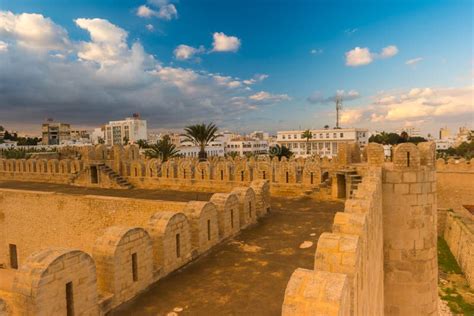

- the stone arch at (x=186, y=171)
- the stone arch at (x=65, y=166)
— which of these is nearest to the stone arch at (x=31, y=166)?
the stone arch at (x=65, y=166)

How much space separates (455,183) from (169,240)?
31227 millimetres

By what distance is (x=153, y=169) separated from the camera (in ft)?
58.7

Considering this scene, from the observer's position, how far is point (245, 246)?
23.0ft

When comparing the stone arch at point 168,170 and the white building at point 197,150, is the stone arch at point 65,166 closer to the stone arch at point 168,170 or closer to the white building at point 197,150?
the stone arch at point 168,170

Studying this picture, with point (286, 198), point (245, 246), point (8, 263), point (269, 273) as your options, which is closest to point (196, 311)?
point (269, 273)

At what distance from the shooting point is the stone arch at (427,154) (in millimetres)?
9461

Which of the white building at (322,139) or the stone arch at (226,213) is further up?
the white building at (322,139)

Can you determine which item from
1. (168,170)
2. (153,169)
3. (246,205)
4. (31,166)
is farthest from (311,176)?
(31,166)

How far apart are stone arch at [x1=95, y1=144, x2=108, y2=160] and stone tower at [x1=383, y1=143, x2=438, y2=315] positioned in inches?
627

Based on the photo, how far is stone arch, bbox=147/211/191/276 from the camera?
5.47 metres

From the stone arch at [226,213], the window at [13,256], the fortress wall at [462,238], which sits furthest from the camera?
the fortress wall at [462,238]

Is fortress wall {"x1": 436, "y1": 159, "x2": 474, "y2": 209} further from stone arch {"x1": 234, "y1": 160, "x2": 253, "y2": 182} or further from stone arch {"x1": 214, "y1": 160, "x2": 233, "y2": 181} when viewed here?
stone arch {"x1": 214, "y1": 160, "x2": 233, "y2": 181}

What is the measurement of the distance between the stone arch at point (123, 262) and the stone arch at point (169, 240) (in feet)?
1.10

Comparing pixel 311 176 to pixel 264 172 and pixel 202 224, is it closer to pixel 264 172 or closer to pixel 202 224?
pixel 264 172
